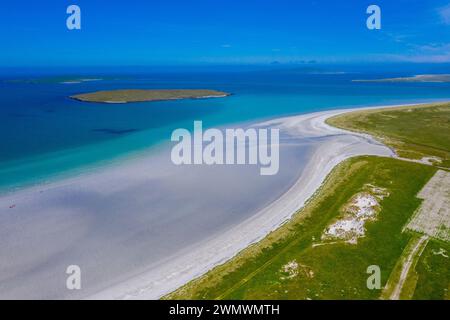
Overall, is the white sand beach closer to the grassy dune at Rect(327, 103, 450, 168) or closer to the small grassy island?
the grassy dune at Rect(327, 103, 450, 168)

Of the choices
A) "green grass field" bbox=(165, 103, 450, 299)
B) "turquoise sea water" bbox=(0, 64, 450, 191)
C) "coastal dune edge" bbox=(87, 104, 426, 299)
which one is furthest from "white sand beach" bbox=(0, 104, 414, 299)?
"turquoise sea water" bbox=(0, 64, 450, 191)

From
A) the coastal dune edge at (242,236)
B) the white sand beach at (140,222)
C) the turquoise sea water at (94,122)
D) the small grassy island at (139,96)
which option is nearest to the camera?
the coastal dune edge at (242,236)

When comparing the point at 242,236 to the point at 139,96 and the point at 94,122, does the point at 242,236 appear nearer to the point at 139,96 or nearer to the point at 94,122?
the point at 94,122

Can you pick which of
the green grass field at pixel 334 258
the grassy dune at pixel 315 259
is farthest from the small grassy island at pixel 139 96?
the grassy dune at pixel 315 259

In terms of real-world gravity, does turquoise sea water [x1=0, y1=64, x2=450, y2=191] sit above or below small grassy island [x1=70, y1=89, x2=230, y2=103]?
below

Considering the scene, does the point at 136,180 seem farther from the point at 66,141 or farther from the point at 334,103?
the point at 334,103

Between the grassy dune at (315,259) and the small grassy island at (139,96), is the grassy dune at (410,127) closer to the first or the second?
the grassy dune at (315,259)
